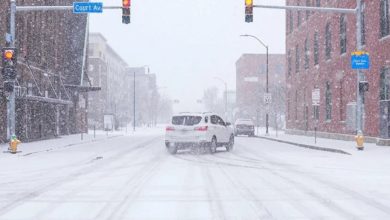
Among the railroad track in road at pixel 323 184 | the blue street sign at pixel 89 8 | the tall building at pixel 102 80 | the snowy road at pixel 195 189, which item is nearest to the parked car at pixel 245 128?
the blue street sign at pixel 89 8

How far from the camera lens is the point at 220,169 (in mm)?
14766

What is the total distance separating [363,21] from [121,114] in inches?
2831

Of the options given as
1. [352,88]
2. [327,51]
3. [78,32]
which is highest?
[78,32]

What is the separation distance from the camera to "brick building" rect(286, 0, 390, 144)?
1025 inches

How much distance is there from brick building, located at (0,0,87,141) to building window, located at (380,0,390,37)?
18.8 m

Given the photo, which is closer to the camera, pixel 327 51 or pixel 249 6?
pixel 249 6

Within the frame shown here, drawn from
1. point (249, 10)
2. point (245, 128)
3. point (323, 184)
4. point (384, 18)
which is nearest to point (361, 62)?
point (249, 10)

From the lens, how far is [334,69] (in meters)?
33.9

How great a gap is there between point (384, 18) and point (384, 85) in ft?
11.1

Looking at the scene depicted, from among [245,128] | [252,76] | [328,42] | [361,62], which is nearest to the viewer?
[361,62]

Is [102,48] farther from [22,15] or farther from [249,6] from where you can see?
[249,6]

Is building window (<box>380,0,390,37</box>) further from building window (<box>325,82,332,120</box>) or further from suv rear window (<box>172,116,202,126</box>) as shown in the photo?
suv rear window (<box>172,116,202,126</box>)

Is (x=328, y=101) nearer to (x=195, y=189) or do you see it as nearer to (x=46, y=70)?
(x=46, y=70)

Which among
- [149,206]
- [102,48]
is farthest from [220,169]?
[102,48]
